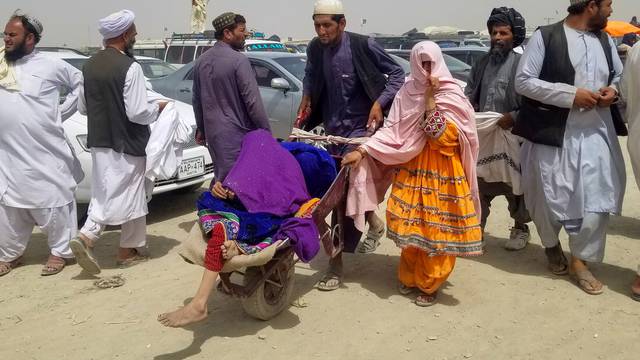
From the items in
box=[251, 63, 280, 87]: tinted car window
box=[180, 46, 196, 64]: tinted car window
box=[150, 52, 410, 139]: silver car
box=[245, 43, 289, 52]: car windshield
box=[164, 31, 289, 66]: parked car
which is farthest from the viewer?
box=[180, 46, 196, 64]: tinted car window

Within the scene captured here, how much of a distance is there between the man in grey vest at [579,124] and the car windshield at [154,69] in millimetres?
8071

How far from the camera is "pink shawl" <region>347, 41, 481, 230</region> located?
370 cm

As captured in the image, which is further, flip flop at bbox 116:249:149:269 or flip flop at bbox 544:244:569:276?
flip flop at bbox 116:249:149:269

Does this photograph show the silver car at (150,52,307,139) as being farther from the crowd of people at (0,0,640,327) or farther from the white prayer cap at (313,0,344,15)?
the white prayer cap at (313,0,344,15)

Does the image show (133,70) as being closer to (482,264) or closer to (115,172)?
(115,172)

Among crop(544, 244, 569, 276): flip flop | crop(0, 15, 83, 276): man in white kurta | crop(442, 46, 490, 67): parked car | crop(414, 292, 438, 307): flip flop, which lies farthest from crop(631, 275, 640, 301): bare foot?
crop(442, 46, 490, 67): parked car

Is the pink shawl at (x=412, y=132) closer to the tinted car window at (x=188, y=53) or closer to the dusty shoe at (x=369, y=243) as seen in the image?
the dusty shoe at (x=369, y=243)

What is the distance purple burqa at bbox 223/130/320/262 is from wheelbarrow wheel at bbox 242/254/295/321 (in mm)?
341

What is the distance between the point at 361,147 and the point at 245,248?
1.08 metres

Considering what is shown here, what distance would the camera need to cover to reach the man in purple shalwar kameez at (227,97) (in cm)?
→ 415

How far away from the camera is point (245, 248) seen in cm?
326

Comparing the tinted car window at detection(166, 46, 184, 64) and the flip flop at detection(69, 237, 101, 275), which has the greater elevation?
the tinted car window at detection(166, 46, 184, 64)

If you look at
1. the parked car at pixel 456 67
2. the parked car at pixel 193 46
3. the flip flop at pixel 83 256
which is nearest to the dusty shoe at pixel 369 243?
the flip flop at pixel 83 256

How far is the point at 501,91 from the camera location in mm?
4562
